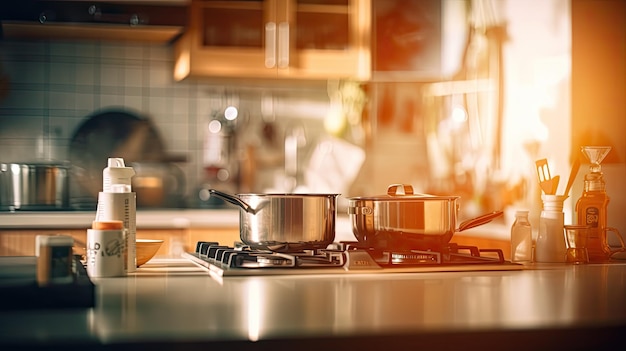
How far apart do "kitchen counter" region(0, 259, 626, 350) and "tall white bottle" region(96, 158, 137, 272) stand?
175mm

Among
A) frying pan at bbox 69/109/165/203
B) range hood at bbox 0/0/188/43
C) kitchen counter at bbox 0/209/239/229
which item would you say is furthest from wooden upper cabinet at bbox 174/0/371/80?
kitchen counter at bbox 0/209/239/229

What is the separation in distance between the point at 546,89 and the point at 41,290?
230cm

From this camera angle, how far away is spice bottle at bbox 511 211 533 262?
Answer: 6.10 feet

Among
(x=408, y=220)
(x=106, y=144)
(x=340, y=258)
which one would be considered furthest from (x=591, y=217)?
(x=106, y=144)

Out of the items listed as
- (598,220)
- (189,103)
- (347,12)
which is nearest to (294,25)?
(347,12)

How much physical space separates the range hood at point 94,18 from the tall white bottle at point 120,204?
7.39 ft

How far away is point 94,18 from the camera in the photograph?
3699 millimetres

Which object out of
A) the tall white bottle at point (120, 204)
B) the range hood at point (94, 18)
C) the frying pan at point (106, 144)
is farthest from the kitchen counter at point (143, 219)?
the tall white bottle at point (120, 204)

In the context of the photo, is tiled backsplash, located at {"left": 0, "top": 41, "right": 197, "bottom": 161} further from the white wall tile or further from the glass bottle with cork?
the glass bottle with cork

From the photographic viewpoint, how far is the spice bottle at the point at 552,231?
1.83 meters

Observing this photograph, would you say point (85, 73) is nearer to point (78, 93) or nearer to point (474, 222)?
point (78, 93)

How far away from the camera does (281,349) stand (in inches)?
37.4

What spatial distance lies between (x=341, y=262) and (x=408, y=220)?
163 millimetres

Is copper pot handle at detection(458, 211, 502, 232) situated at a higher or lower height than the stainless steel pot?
lower
